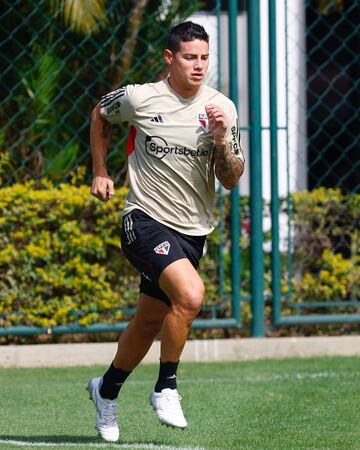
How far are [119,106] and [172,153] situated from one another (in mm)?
377

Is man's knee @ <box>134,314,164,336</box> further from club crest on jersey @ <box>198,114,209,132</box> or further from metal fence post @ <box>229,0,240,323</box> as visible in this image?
metal fence post @ <box>229,0,240,323</box>

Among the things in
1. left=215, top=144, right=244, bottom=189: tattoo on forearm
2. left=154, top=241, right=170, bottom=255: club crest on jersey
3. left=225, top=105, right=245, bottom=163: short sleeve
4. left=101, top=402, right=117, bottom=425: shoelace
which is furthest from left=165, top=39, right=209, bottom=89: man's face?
left=101, top=402, right=117, bottom=425: shoelace

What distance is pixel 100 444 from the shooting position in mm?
5547

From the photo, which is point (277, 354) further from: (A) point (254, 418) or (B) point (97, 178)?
(B) point (97, 178)

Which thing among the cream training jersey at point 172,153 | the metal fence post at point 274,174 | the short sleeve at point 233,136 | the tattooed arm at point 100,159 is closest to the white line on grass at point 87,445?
the cream training jersey at point 172,153

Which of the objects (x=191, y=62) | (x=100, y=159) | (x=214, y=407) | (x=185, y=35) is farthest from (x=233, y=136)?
(x=214, y=407)

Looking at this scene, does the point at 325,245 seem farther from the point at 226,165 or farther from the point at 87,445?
the point at 87,445

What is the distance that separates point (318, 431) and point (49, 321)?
11.1ft

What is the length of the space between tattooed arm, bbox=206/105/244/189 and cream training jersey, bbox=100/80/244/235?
3.1 inches

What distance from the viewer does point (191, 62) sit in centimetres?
560

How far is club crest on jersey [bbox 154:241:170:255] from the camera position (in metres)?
5.44

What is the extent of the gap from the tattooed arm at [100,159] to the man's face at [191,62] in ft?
1.67

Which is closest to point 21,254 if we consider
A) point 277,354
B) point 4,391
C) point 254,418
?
point 4,391

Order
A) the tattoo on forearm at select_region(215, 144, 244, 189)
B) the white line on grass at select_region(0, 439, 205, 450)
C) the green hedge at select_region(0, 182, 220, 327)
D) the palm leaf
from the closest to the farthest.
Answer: the white line on grass at select_region(0, 439, 205, 450), the tattoo on forearm at select_region(215, 144, 244, 189), the green hedge at select_region(0, 182, 220, 327), the palm leaf
